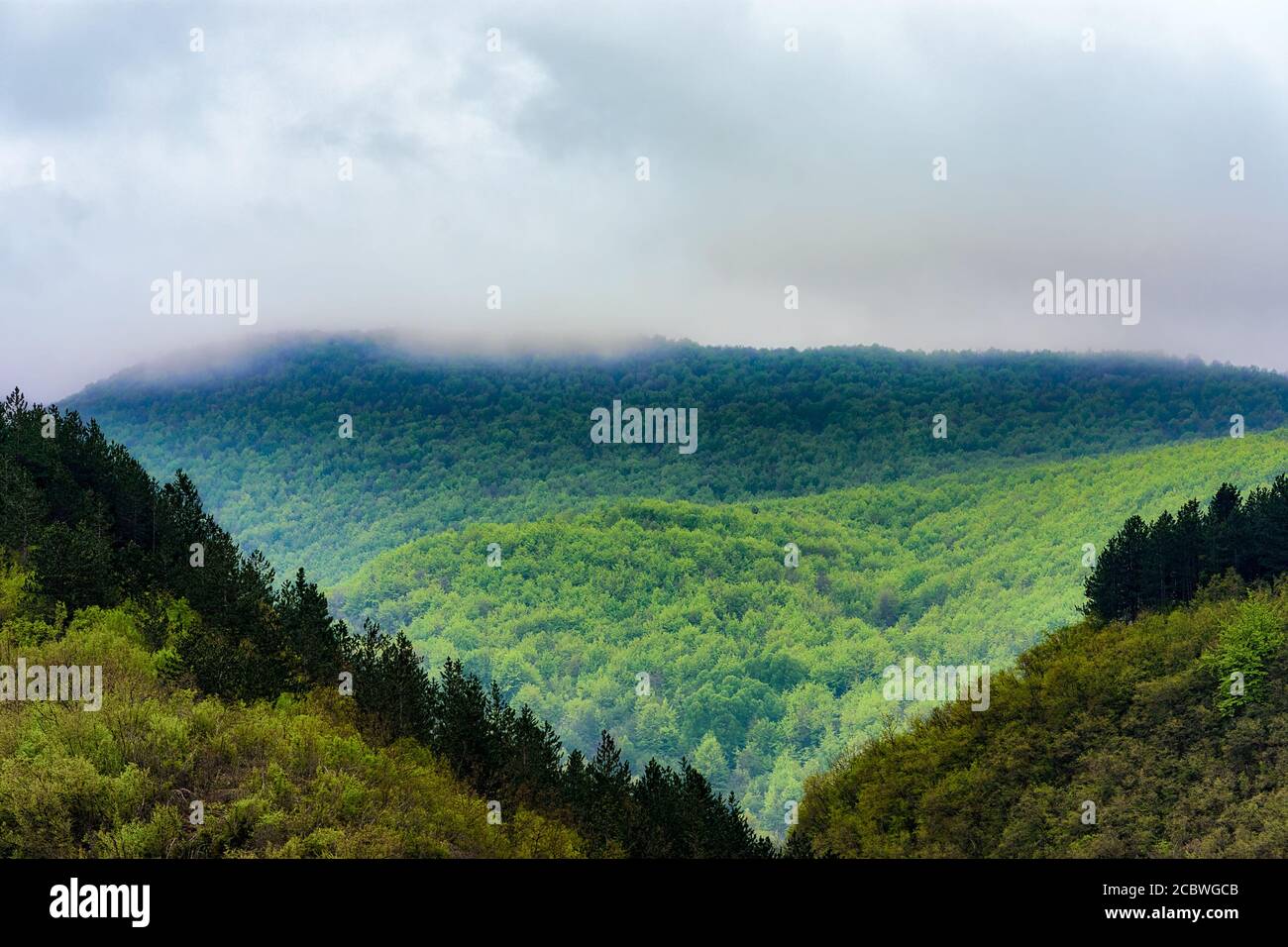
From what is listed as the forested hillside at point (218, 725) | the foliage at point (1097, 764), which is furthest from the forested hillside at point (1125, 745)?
the forested hillside at point (218, 725)


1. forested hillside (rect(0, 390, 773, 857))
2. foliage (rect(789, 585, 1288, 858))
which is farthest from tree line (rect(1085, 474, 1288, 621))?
forested hillside (rect(0, 390, 773, 857))

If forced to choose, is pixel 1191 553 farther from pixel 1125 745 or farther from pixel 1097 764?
pixel 1097 764

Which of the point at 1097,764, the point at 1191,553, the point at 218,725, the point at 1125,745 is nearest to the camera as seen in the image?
the point at 218,725

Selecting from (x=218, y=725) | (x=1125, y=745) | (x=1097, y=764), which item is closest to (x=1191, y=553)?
(x=1125, y=745)
